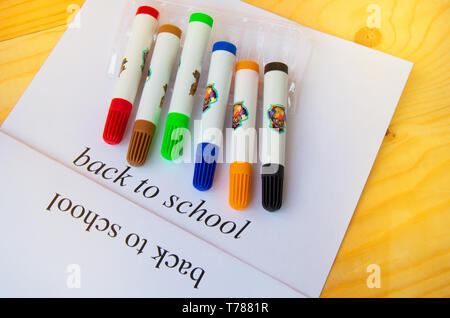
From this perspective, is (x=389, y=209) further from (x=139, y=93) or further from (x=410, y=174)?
(x=139, y=93)

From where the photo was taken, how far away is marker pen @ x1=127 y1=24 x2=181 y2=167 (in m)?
0.46

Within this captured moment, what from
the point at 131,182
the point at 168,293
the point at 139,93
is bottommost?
the point at 168,293

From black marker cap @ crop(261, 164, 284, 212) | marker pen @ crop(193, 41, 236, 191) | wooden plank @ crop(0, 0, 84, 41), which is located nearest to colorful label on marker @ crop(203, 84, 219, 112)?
marker pen @ crop(193, 41, 236, 191)

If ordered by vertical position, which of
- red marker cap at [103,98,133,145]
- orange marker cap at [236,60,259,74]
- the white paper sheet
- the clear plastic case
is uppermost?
the clear plastic case

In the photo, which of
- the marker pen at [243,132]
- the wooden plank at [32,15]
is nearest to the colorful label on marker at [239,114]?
the marker pen at [243,132]

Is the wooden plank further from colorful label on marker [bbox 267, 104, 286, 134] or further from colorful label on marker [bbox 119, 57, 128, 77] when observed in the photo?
colorful label on marker [bbox 267, 104, 286, 134]

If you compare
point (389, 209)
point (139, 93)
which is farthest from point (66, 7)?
point (389, 209)

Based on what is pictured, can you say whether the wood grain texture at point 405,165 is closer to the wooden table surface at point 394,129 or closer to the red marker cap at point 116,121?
the wooden table surface at point 394,129

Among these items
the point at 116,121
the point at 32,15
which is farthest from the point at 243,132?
the point at 32,15

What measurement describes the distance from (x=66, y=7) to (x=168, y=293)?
1.45ft

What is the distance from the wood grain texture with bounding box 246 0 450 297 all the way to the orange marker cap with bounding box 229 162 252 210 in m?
0.12

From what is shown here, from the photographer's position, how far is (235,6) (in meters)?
0.57

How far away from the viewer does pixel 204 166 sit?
1.46 feet

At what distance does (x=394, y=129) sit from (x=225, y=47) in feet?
0.80
